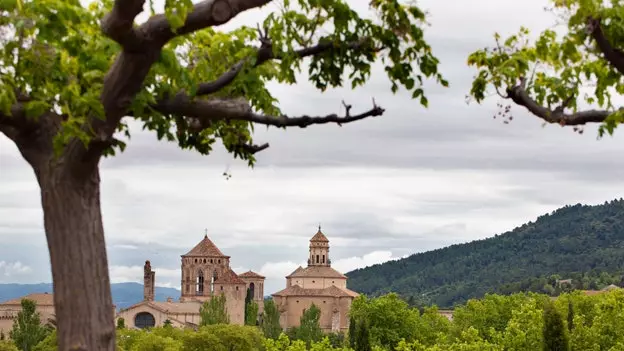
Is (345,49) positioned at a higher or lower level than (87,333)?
higher

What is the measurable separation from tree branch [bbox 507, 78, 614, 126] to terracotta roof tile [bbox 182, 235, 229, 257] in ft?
560

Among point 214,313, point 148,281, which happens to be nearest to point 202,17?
point 214,313

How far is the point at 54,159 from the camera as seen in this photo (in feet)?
31.7

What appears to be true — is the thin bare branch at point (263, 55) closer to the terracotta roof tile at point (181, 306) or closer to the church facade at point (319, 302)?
the terracotta roof tile at point (181, 306)

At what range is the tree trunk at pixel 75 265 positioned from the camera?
9.44m

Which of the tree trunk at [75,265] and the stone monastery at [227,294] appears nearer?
the tree trunk at [75,265]

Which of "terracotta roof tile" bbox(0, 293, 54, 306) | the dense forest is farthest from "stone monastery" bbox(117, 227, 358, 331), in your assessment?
the dense forest

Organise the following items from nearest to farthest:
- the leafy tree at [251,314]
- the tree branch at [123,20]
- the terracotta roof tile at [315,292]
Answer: the tree branch at [123,20] < the leafy tree at [251,314] < the terracotta roof tile at [315,292]

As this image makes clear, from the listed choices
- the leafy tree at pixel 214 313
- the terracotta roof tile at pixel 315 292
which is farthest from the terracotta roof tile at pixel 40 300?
the terracotta roof tile at pixel 315 292

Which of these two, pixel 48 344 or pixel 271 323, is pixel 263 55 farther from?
pixel 271 323

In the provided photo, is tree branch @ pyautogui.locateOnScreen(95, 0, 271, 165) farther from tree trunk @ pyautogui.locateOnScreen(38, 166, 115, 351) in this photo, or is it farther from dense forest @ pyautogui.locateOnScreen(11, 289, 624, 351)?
dense forest @ pyautogui.locateOnScreen(11, 289, 624, 351)

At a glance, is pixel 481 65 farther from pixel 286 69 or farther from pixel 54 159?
pixel 54 159

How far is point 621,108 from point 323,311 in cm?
16195

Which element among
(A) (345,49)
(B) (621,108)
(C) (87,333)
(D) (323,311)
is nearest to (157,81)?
(A) (345,49)
